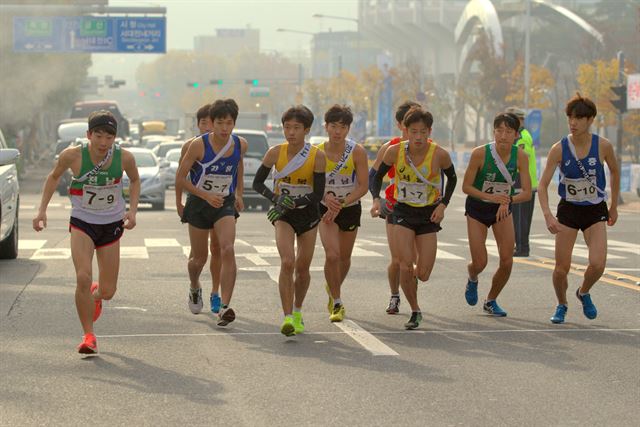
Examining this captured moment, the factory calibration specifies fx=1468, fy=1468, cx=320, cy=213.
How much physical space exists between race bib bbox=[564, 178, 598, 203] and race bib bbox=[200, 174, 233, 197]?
2.74 meters

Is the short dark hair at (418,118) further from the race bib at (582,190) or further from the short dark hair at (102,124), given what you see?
the short dark hair at (102,124)

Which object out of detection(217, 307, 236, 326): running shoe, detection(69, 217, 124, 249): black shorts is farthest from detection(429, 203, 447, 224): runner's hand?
detection(69, 217, 124, 249): black shorts

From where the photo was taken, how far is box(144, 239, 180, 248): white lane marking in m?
21.1

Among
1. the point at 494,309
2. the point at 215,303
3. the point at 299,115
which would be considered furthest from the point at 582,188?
the point at 215,303

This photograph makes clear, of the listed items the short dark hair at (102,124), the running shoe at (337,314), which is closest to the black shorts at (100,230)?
the short dark hair at (102,124)

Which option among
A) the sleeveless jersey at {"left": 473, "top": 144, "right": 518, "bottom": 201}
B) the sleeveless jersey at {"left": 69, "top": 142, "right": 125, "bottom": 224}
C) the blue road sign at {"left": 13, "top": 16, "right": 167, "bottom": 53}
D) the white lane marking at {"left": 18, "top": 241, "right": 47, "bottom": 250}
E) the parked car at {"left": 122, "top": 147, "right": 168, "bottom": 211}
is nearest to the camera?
the sleeveless jersey at {"left": 69, "top": 142, "right": 125, "bottom": 224}

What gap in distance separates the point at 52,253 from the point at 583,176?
32.4 feet

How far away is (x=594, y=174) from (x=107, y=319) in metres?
4.16

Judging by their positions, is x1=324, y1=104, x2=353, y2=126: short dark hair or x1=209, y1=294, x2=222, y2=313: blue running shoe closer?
x1=324, y1=104, x2=353, y2=126: short dark hair

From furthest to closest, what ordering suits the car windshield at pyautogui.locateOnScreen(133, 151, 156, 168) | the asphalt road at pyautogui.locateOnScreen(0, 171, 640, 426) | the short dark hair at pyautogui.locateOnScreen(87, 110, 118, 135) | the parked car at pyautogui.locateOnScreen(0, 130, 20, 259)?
the car windshield at pyautogui.locateOnScreen(133, 151, 156, 168), the parked car at pyautogui.locateOnScreen(0, 130, 20, 259), the short dark hair at pyautogui.locateOnScreen(87, 110, 118, 135), the asphalt road at pyautogui.locateOnScreen(0, 171, 640, 426)

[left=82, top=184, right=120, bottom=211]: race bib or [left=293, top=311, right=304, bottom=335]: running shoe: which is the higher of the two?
[left=82, top=184, right=120, bottom=211]: race bib

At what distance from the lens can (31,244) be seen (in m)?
21.5

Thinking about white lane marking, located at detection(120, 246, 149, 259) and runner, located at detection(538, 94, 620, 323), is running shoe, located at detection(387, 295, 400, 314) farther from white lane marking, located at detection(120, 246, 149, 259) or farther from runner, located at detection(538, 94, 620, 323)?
white lane marking, located at detection(120, 246, 149, 259)

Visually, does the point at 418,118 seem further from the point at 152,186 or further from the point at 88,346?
the point at 152,186
